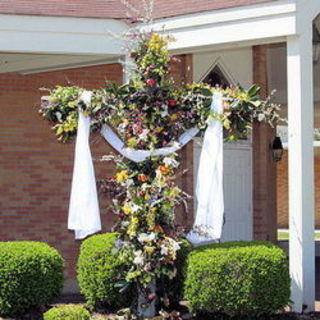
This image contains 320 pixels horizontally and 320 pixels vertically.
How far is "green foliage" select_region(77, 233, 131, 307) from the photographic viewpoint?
8086 mm

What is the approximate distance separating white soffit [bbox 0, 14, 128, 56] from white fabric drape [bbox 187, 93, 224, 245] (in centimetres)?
179

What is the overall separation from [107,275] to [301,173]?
2.63 meters

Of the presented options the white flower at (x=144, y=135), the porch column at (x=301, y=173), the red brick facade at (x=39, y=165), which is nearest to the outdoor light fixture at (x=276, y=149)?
the red brick facade at (x=39, y=165)

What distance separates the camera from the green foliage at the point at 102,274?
318 inches

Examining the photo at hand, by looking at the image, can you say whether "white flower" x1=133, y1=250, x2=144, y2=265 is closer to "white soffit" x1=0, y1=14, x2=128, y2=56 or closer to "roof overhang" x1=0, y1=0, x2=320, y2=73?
"roof overhang" x1=0, y1=0, x2=320, y2=73

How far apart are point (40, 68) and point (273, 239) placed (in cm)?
553

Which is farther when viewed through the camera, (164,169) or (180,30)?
(180,30)

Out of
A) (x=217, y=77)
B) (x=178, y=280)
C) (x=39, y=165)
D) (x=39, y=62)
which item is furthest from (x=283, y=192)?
(x=178, y=280)

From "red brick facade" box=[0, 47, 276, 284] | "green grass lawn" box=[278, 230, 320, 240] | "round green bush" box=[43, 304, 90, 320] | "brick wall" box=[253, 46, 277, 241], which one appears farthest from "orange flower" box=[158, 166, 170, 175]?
"green grass lawn" box=[278, 230, 320, 240]

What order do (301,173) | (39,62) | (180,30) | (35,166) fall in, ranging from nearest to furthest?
(301,173), (180,30), (39,62), (35,166)

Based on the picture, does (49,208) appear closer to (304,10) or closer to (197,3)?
(197,3)

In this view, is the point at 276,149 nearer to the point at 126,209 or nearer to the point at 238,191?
the point at 238,191

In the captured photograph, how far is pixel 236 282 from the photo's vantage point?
7574 mm

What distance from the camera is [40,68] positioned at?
35.6 ft
